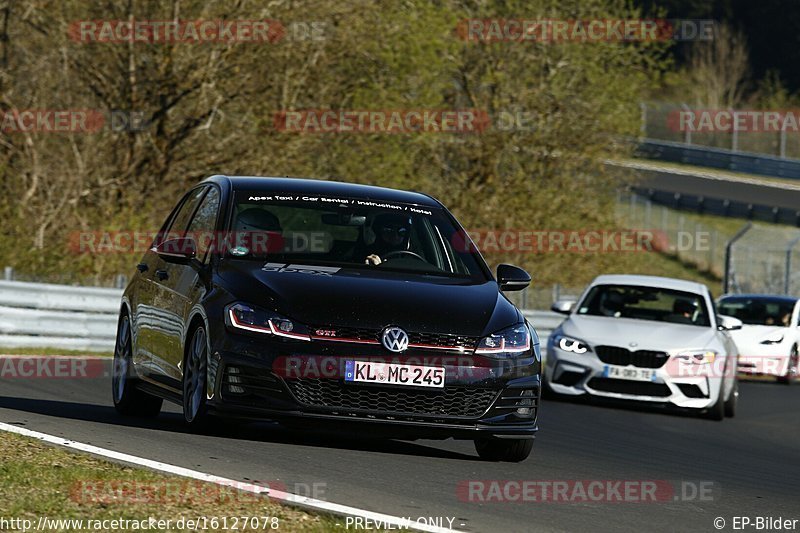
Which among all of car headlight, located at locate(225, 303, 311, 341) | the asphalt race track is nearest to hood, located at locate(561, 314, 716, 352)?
the asphalt race track

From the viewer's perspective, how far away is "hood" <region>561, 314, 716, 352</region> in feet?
54.0

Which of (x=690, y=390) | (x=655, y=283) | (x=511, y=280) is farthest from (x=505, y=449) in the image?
(x=655, y=283)

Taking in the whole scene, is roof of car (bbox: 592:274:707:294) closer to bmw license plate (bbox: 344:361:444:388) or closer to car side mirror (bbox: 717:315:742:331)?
car side mirror (bbox: 717:315:742:331)

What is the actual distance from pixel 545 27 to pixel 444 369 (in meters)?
26.8

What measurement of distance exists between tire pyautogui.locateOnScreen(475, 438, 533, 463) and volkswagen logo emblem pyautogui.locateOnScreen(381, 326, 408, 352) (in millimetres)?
1045

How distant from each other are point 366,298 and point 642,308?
9213mm

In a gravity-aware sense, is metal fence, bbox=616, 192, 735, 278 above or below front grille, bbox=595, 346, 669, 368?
below

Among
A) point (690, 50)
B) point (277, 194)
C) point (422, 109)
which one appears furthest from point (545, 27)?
point (690, 50)

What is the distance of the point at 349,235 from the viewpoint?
10.1 meters

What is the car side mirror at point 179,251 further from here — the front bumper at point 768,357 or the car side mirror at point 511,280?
the front bumper at point 768,357

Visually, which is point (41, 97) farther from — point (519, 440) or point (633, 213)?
point (633, 213)

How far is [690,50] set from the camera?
3558 inches

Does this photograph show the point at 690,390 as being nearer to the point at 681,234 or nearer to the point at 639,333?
the point at 639,333

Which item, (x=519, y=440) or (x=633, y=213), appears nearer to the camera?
(x=519, y=440)
